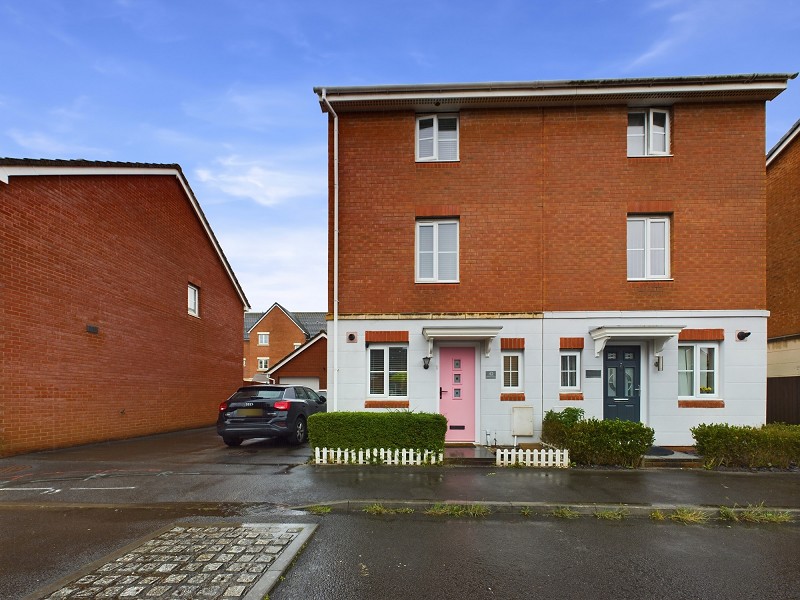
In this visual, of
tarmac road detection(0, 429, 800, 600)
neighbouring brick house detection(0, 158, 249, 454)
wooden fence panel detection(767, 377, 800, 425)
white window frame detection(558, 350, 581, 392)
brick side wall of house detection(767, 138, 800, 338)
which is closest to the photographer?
tarmac road detection(0, 429, 800, 600)

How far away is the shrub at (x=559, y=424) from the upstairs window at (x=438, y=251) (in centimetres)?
357

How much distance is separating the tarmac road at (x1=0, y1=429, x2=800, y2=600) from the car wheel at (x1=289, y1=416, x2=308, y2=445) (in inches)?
88.7

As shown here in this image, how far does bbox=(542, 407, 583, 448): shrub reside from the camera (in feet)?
29.7

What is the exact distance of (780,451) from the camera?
27.9ft

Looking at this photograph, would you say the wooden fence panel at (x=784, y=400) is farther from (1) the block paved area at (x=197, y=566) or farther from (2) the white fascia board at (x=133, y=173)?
(2) the white fascia board at (x=133, y=173)

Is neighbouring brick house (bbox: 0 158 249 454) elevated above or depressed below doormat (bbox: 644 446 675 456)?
above

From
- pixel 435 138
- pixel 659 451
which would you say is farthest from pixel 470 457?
pixel 435 138

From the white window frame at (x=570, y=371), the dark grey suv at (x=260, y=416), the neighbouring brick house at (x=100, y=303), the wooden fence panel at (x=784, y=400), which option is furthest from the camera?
the wooden fence panel at (x=784, y=400)

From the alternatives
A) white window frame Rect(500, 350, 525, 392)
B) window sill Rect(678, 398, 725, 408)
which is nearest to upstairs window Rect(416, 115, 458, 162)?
white window frame Rect(500, 350, 525, 392)

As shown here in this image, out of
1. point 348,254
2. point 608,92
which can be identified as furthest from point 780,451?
point 348,254

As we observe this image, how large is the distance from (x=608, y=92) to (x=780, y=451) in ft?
25.4

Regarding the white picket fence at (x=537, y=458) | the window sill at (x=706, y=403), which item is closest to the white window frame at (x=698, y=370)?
the window sill at (x=706, y=403)

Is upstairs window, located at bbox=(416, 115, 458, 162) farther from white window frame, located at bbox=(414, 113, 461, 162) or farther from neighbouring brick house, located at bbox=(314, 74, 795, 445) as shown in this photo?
neighbouring brick house, located at bbox=(314, 74, 795, 445)

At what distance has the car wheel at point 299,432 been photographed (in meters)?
11.6
